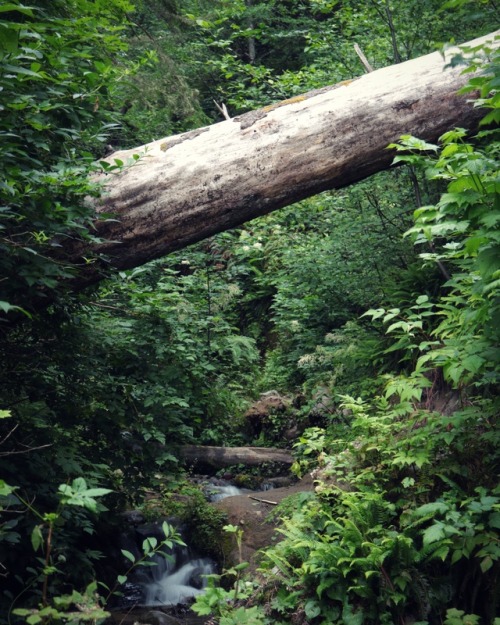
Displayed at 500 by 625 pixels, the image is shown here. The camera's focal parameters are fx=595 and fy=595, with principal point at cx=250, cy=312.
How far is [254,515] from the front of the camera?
7562mm

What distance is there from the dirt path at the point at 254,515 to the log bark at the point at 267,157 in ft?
10.9

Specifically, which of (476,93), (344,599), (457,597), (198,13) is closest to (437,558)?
(457,597)

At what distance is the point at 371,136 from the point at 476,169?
2781 millimetres

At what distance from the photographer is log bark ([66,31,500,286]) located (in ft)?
18.6

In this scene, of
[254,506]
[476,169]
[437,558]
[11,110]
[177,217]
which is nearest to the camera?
[476,169]

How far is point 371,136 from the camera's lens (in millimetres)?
6020

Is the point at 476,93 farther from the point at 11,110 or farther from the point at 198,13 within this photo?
the point at 198,13

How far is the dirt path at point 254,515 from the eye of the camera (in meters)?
6.90

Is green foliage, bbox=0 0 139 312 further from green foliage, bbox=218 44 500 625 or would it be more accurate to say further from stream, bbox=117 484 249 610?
stream, bbox=117 484 249 610

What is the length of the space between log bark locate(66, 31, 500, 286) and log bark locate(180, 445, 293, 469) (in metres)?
4.80

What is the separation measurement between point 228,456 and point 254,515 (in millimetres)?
2176

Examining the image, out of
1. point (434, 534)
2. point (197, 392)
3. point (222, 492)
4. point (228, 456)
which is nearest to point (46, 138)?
point (197, 392)

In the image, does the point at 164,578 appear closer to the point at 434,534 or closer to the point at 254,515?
the point at 254,515

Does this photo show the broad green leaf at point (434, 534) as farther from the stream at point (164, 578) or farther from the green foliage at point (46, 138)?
the stream at point (164, 578)
